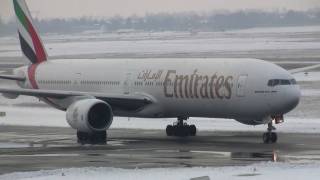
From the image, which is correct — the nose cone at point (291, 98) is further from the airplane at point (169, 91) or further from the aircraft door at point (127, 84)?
the aircraft door at point (127, 84)

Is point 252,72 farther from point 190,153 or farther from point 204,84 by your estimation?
point 190,153

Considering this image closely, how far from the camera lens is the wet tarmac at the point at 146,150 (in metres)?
27.3

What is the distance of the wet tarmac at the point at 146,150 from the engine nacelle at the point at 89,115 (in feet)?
2.38

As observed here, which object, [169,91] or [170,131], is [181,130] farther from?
[169,91]

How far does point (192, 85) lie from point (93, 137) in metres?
4.18

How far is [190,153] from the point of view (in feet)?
99.6

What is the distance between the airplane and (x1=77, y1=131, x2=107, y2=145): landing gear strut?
0.12 ft

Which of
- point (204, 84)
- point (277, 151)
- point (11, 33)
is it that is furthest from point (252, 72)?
point (11, 33)

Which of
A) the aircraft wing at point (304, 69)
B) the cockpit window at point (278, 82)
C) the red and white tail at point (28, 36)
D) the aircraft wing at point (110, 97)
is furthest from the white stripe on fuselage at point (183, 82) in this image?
the aircraft wing at point (304, 69)

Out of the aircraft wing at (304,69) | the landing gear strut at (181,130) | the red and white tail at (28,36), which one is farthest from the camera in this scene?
the aircraft wing at (304,69)

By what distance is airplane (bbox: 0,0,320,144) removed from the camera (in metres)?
33.9

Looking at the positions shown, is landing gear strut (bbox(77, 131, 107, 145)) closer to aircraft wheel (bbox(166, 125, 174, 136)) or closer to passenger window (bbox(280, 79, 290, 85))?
aircraft wheel (bbox(166, 125, 174, 136))

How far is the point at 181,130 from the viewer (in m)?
37.9

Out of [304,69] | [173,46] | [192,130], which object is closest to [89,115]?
[192,130]
